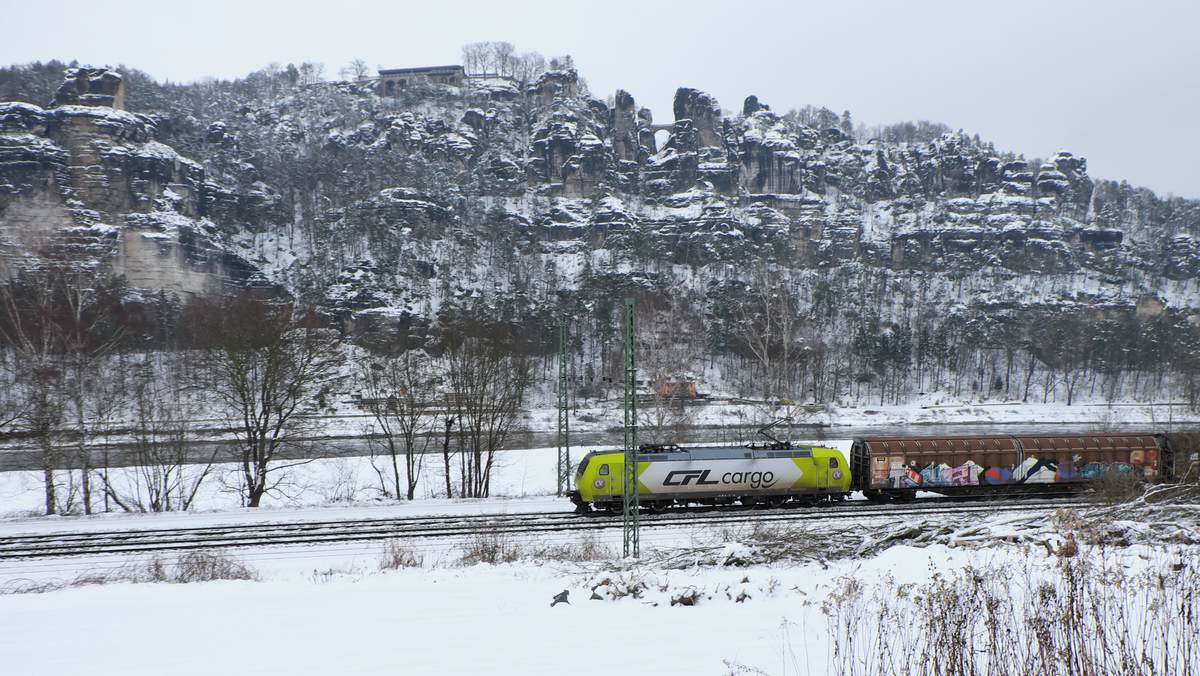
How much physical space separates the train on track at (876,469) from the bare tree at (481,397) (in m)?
10.2

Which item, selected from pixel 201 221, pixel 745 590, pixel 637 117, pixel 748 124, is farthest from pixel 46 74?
pixel 745 590

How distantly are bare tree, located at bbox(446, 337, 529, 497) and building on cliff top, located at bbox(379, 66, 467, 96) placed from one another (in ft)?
527

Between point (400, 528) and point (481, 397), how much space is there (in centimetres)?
1237

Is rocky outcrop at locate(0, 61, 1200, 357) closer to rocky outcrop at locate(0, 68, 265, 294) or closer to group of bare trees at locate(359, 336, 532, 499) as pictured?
rocky outcrop at locate(0, 68, 265, 294)

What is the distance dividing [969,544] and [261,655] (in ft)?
41.6

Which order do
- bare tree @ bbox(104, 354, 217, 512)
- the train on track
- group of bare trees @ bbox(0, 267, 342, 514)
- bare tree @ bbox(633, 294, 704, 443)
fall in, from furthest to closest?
bare tree @ bbox(633, 294, 704, 443) < bare tree @ bbox(104, 354, 217, 512) < group of bare trees @ bbox(0, 267, 342, 514) < the train on track

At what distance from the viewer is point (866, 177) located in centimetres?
16312

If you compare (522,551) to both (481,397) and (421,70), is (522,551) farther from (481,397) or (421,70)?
(421,70)

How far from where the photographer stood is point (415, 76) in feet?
587

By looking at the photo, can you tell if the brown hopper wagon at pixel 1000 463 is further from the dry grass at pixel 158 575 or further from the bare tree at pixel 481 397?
the dry grass at pixel 158 575

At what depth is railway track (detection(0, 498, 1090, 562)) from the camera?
19438 mm

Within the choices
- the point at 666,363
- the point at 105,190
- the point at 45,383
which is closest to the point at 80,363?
the point at 45,383

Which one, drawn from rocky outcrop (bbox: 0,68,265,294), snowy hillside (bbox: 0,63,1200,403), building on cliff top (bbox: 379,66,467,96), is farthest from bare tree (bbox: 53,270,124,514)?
building on cliff top (bbox: 379,66,467,96)

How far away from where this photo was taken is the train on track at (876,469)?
22797mm
